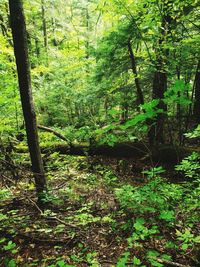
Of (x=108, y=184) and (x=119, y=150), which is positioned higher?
(x=119, y=150)

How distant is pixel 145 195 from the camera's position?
10.8 ft

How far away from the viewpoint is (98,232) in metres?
3.80

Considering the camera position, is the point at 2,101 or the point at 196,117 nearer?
the point at 2,101

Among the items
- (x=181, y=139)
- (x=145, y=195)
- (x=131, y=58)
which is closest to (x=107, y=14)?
(x=131, y=58)

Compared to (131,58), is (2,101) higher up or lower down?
lower down

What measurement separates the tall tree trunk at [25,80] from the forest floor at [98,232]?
0.48 meters

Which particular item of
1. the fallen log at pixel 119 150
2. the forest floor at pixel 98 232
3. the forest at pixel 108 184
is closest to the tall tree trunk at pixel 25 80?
the forest at pixel 108 184

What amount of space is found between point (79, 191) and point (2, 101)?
300cm

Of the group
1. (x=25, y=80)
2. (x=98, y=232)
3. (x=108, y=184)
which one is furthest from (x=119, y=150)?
(x=25, y=80)

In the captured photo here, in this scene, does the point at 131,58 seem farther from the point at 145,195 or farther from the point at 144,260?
the point at 144,260

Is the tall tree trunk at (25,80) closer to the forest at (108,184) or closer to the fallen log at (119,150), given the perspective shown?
the forest at (108,184)

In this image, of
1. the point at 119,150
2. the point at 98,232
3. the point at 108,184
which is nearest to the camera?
the point at 98,232

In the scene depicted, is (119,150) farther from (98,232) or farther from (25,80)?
(25,80)

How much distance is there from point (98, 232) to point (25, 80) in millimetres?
3039
